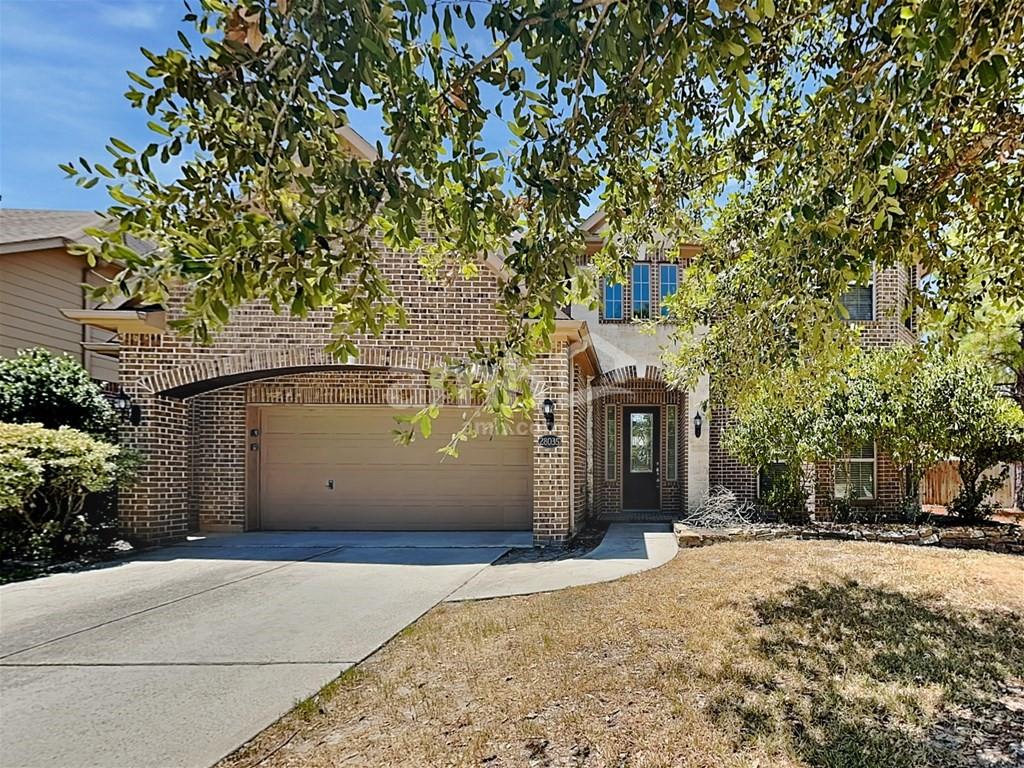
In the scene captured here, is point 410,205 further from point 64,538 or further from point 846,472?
point 846,472

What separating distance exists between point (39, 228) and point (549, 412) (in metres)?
10.6

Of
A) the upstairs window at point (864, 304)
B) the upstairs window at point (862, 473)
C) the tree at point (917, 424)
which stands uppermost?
the upstairs window at point (864, 304)

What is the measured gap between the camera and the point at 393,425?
1194cm

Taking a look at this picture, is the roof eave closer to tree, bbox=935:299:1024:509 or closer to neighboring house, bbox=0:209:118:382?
neighboring house, bbox=0:209:118:382

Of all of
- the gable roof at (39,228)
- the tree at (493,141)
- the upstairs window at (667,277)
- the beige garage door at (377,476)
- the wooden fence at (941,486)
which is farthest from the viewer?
the wooden fence at (941,486)

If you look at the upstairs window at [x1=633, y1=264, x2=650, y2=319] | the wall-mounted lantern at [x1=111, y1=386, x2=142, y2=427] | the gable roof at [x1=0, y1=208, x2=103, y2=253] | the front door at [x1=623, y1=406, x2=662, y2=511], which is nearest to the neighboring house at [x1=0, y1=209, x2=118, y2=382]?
the gable roof at [x1=0, y1=208, x2=103, y2=253]

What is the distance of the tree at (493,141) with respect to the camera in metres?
2.34

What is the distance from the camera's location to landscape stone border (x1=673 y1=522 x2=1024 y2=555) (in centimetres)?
963

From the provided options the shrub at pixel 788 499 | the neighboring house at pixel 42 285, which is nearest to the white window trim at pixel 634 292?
the shrub at pixel 788 499

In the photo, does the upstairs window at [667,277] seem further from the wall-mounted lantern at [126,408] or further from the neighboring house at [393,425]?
the wall-mounted lantern at [126,408]

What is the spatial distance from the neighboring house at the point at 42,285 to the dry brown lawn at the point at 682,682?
917cm

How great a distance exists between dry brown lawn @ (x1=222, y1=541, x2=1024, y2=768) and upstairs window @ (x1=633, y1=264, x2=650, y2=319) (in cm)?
734

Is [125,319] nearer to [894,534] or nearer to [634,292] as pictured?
[634,292]

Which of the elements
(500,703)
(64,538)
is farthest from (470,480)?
(500,703)
